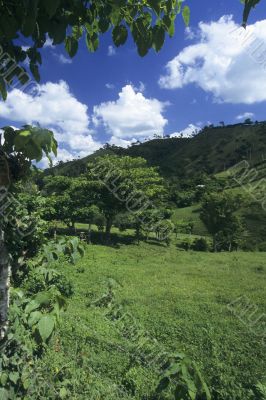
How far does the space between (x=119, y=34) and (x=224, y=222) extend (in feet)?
127

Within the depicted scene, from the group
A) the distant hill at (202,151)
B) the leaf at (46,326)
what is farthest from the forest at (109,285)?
the distant hill at (202,151)

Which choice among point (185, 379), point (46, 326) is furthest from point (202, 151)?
point (46, 326)

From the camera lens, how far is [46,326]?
2145 millimetres

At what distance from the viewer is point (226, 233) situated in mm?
39406

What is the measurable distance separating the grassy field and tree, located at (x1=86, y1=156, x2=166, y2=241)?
14.7 m

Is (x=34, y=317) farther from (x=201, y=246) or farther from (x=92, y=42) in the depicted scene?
(x=201, y=246)

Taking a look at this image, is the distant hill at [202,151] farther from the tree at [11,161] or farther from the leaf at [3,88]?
the leaf at [3,88]

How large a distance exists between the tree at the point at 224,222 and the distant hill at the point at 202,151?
47314mm

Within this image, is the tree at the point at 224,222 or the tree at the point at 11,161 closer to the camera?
the tree at the point at 11,161

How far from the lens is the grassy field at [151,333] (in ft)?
22.4

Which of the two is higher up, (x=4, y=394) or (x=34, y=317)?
(x=34, y=317)

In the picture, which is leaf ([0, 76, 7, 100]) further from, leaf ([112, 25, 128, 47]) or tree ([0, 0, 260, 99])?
leaf ([112, 25, 128, 47])

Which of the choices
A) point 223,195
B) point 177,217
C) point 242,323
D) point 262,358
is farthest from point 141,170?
point 262,358

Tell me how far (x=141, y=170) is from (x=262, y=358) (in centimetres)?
3099
